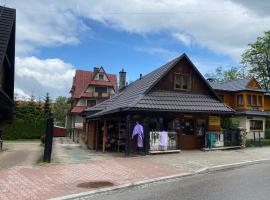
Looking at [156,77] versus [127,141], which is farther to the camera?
[156,77]

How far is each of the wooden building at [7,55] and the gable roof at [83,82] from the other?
31564 mm

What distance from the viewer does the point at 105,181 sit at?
11.9 meters

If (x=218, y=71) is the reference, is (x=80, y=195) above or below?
below

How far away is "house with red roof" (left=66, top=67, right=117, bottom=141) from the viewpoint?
56312 mm

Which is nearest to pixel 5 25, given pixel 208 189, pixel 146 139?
pixel 146 139

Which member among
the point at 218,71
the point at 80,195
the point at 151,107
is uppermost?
the point at 218,71

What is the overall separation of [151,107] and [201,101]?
4.74m

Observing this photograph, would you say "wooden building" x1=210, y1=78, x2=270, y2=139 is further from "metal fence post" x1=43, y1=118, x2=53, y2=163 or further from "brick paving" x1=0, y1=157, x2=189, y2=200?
"metal fence post" x1=43, y1=118, x2=53, y2=163

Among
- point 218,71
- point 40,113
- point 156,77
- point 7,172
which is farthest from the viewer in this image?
point 218,71

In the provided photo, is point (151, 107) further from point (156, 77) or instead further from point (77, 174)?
point (77, 174)

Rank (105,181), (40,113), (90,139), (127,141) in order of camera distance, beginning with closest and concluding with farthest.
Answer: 1. (105,181)
2. (127,141)
3. (90,139)
4. (40,113)

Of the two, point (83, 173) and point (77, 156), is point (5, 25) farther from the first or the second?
point (83, 173)

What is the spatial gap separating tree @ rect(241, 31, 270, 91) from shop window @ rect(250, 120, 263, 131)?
15370 millimetres

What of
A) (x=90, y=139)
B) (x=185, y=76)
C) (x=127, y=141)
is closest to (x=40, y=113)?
(x=90, y=139)
